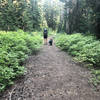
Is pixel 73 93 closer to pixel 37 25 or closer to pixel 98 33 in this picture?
pixel 98 33

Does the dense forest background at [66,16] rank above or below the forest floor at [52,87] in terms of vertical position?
above

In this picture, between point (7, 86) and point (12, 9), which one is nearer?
point (7, 86)

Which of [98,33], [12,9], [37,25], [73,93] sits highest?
[12,9]

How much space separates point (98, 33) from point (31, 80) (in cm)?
680

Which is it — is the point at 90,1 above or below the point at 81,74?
above

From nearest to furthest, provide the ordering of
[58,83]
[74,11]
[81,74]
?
1. [58,83]
2. [81,74]
3. [74,11]

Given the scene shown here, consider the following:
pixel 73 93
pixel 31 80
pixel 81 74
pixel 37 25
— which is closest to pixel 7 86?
pixel 31 80

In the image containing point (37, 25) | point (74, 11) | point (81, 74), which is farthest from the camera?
point (37, 25)

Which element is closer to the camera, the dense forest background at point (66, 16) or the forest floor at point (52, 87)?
the forest floor at point (52, 87)

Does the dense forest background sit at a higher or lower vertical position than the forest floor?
higher

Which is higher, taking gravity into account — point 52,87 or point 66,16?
point 66,16

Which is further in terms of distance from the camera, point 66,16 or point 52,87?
point 66,16

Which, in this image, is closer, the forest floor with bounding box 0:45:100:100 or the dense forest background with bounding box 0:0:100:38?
the forest floor with bounding box 0:45:100:100

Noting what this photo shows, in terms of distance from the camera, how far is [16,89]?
320cm
